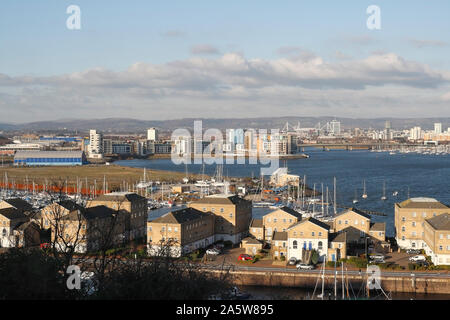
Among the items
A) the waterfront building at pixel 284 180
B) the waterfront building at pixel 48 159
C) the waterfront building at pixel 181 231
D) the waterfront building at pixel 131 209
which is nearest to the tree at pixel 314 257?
the waterfront building at pixel 181 231

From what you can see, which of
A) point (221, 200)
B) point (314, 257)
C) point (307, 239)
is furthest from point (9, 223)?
point (314, 257)

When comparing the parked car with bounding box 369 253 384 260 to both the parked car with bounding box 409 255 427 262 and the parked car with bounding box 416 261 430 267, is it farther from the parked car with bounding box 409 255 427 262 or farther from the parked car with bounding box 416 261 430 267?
the parked car with bounding box 416 261 430 267

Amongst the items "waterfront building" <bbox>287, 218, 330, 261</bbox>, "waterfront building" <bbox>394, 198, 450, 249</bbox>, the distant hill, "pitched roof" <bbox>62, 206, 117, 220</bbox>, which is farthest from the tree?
the distant hill

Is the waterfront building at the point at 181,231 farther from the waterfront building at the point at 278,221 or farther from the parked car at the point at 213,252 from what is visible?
the waterfront building at the point at 278,221

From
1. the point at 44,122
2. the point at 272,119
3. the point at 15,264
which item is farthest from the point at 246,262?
the point at 44,122

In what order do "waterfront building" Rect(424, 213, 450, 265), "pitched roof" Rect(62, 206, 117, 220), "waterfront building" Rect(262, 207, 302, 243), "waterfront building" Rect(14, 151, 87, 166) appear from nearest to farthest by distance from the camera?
"waterfront building" Rect(424, 213, 450, 265) < "pitched roof" Rect(62, 206, 117, 220) < "waterfront building" Rect(262, 207, 302, 243) < "waterfront building" Rect(14, 151, 87, 166)

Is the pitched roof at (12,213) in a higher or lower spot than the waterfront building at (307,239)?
higher
